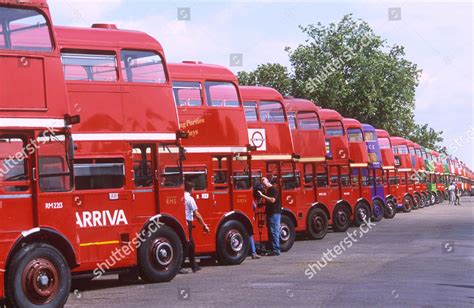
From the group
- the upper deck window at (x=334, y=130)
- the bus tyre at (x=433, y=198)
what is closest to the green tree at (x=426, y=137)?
the bus tyre at (x=433, y=198)

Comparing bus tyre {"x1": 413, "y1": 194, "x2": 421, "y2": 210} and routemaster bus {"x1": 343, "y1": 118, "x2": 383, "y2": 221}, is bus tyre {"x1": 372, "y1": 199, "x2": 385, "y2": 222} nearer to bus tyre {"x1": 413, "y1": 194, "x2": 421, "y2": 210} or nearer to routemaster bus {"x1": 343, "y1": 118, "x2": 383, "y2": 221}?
routemaster bus {"x1": 343, "y1": 118, "x2": 383, "y2": 221}

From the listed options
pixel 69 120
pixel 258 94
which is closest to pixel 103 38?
pixel 69 120

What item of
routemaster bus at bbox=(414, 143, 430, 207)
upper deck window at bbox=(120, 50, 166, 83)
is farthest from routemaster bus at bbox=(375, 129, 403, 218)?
upper deck window at bbox=(120, 50, 166, 83)

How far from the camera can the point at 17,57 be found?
11.7 m

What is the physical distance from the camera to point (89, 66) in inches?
573

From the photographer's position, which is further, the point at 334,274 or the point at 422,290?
the point at 334,274

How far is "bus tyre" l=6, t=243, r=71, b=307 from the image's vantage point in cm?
1110

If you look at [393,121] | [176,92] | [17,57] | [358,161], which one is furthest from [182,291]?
[393,121]

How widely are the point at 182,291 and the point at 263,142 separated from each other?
30.8ft

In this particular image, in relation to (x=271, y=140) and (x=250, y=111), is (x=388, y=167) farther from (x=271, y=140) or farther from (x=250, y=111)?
(x=250, y=111)

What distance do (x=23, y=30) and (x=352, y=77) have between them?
45800 millimetres

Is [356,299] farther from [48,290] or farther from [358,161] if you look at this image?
[358,161]

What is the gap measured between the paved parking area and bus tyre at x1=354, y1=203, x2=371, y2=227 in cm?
886

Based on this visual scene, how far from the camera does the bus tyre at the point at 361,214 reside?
30656 millimetres
